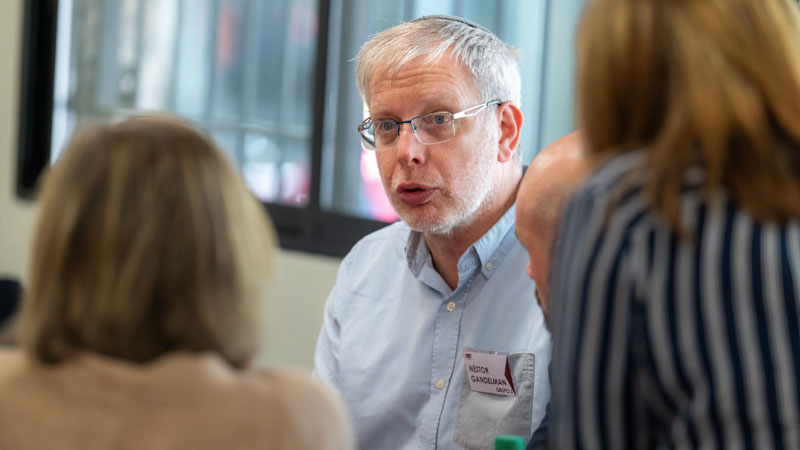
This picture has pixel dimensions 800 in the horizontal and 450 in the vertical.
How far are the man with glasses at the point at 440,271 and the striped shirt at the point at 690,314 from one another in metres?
0.86

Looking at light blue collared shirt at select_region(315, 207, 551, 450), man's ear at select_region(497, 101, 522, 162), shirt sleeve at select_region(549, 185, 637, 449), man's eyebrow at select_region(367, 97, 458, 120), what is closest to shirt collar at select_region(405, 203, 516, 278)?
light blue collared shirt at select_region(315, 207, 551, 450)

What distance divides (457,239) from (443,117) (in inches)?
10.6

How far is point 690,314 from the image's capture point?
94cm

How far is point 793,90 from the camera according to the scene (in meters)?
0.98

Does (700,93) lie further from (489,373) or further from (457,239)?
(457,239)

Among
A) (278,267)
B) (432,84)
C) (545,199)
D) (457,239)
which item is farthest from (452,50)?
(278,267)

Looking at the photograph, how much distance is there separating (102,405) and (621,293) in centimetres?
54

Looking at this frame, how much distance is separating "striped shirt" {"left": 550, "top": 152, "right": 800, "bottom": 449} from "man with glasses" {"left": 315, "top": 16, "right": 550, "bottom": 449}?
86 cm

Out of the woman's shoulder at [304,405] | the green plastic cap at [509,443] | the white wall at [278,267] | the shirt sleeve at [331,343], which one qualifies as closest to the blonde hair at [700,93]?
the woman's shoulder at [304,405]

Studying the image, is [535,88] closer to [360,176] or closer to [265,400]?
[360,176]

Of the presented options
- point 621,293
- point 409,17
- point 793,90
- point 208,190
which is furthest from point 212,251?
point 409,17

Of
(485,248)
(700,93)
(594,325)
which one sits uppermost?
(700,93)

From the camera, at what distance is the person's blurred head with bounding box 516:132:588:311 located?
5.34 ft

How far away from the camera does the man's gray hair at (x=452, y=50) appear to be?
2.10 m
